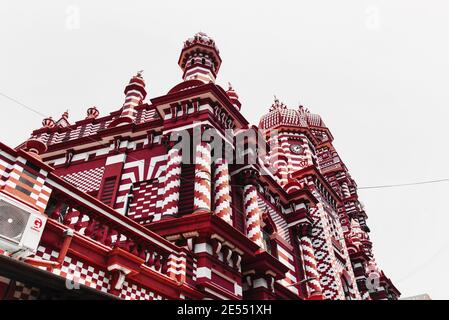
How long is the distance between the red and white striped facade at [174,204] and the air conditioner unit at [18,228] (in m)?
0.36

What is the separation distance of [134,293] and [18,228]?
10.5ft

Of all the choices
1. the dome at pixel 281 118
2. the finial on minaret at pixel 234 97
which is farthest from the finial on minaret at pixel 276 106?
the finial on minaret at pixel 234 97

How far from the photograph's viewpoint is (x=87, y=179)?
54.1ft

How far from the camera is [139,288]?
881 centimetres

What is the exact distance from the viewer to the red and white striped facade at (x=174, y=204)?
781 centimetres

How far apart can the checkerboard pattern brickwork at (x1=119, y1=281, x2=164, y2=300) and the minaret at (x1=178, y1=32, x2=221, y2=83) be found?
37.5 feet

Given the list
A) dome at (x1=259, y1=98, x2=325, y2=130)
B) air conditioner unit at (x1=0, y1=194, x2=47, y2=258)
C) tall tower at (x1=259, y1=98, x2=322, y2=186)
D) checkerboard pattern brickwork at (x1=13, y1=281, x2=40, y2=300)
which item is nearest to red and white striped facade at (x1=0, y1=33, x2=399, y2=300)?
checkerboard pattern brickwork at (x1=13, y1=281, x2=40, y2=300)

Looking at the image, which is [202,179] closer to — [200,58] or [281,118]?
[200,58]

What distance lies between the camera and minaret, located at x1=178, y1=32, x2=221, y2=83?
18344mm

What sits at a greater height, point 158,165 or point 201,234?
point 158,165
